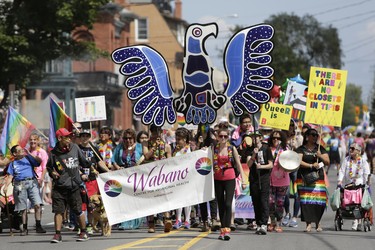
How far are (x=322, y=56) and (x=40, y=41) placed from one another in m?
75.9

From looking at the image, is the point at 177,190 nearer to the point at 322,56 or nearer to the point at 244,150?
the point at 244,150

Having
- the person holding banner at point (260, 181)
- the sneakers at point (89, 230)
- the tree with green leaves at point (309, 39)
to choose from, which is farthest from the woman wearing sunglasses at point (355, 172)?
the tree with green leaves at point (309, 39)

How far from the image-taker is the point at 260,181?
1748 centimetres

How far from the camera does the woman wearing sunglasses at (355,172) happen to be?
18531mm

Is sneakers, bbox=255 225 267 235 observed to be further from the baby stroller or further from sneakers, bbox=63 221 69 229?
sneakers, bbox=63 221 69 229

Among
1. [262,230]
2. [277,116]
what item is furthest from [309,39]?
[262,230]

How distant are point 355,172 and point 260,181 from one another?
2119 millimetres

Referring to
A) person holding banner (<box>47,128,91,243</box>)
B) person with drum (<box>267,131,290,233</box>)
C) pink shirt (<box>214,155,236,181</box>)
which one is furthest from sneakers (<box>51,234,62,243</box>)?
person with drum (<box>267,131,290,233</box>)

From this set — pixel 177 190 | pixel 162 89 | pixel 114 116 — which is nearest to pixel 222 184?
pixel 177 190

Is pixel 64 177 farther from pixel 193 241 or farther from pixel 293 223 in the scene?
pixel 293 223

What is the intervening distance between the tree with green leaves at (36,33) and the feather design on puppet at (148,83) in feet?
62.5

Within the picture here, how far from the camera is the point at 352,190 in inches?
730

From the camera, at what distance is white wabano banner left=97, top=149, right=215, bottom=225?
17.3m

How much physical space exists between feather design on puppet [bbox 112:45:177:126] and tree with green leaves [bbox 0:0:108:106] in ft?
62.5
